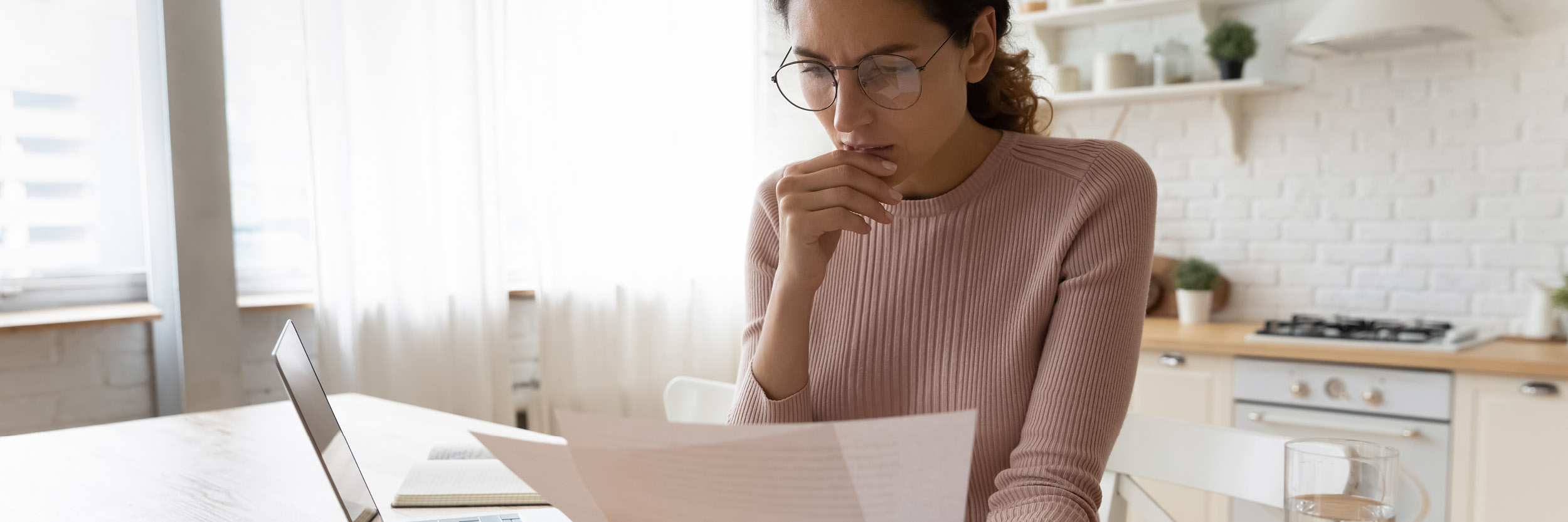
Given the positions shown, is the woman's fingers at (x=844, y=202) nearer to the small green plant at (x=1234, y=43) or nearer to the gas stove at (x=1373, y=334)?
the gas stove at (x=1373, y=334)

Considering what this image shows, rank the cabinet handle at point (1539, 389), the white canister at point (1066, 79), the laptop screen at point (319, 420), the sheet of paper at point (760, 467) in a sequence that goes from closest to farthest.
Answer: the sheet of paper at point (760, 467) → the laptop screen at point (319, 420) → the cabinet handle at point (1539, 389) → the white canister at point (1066, 79)

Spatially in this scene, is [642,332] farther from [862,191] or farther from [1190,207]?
[862,191]

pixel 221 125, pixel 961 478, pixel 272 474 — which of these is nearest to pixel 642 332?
pixel 221 125

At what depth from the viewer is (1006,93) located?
1.24m

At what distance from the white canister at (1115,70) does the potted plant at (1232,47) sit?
0.25m

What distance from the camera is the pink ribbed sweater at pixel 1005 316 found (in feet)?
3.16

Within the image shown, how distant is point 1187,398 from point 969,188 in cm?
180

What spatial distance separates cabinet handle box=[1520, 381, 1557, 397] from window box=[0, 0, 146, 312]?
10.8 ft

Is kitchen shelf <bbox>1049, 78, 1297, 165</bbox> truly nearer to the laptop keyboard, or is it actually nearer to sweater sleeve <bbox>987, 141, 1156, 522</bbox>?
sweater sleeve <bbox>987, 141, 1156, 522</bbox>

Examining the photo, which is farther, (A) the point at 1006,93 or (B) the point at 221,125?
(B) the point at 221,125

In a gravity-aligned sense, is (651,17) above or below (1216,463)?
above

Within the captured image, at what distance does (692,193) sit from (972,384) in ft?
7.80

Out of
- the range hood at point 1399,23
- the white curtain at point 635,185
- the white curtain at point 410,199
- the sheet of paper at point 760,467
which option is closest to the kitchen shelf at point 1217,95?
the range hood at point 1399,23

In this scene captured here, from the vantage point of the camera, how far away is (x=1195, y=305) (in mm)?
3045
